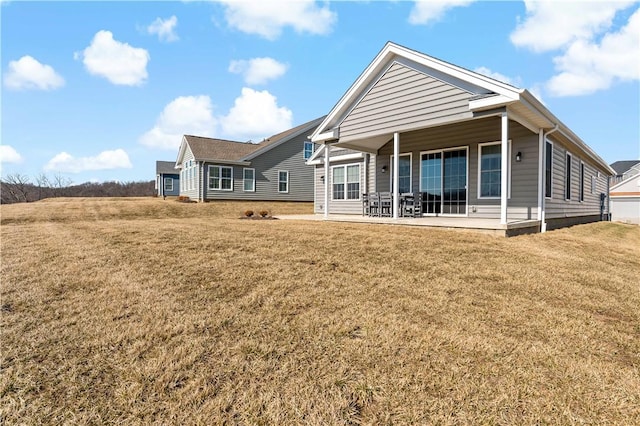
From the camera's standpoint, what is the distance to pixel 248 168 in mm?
22031

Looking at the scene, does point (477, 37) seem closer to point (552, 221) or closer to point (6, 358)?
point (552, 221)

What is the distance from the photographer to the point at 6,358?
2520mm

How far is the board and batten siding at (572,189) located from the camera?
9977 millimetres

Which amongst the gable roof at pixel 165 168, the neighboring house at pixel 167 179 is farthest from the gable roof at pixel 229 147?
the neighboring house at pixel 167 179

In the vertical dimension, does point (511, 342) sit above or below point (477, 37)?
below

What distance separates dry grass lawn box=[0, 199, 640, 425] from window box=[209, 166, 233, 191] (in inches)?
615

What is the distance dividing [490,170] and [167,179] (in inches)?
1341

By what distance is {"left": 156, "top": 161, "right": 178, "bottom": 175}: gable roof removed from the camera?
3466 centimetres

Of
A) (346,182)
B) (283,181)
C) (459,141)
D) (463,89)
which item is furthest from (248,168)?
(463,89)

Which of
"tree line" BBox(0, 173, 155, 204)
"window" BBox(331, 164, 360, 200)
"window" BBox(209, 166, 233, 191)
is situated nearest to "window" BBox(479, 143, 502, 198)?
"window" BBox(331, 164, 360, 200)

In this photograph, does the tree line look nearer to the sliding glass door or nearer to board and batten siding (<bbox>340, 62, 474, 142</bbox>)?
board and batten siding (<bbox>340, 62, 474, 142</bbox>)

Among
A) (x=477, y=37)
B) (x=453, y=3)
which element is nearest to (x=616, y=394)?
(x=453, y=3)

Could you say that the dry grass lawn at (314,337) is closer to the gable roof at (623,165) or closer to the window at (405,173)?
the window at (405,173)

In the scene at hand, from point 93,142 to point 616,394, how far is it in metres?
25.3
